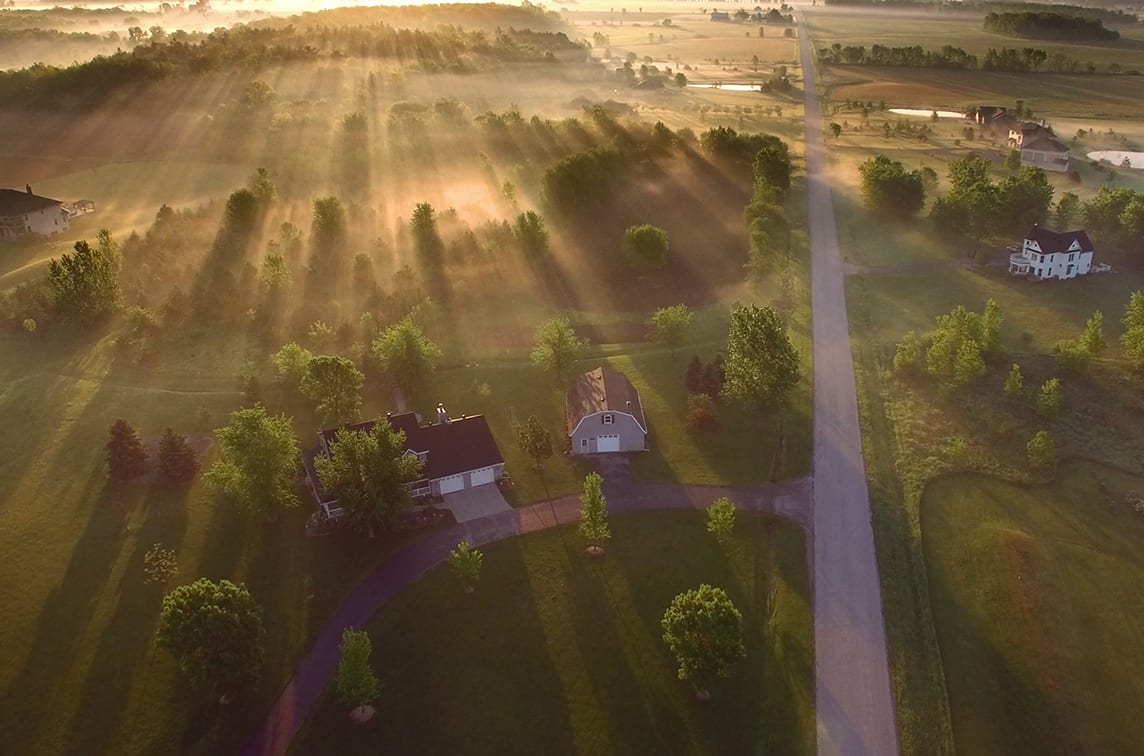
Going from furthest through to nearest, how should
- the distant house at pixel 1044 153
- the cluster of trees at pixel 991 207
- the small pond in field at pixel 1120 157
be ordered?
the small pond in field at pixel 1120 157
the distant house at pixel 1044 153
the cluster of trees at pixel 991 207

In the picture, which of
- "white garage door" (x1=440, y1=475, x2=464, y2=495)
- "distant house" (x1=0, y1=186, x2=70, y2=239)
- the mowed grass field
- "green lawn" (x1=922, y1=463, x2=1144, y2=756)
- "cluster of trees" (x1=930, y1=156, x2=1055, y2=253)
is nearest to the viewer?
"green lawn" (x1=922, y1=463, x2=1144, y2=756)

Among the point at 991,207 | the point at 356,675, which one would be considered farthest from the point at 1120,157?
the point at 356,675

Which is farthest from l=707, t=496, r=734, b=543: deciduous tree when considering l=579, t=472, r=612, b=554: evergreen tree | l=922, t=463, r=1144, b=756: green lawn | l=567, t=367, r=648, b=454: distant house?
l=922, t=463, r=1144, b=756: green lawn

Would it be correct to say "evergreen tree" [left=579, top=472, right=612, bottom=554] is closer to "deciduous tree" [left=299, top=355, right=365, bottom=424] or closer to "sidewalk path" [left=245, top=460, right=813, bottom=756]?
"sidewalk path" [left=245, top=460, right=813, bottom=756]

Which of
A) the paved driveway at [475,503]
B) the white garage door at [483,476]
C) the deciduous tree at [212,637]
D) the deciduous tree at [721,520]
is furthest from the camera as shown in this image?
the white garage door at [483,476]

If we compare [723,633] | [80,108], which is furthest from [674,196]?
[80,108]

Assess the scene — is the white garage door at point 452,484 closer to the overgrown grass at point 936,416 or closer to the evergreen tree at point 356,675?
the evergreen tree at point 356,675

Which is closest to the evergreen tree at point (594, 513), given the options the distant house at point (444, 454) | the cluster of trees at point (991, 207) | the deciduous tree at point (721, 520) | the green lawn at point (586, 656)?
the green lawn at point (586, 656)
